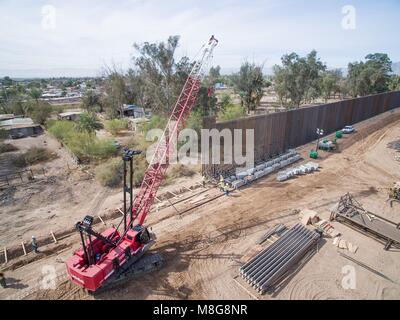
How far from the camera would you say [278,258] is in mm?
10867

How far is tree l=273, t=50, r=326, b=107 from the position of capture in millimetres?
40312

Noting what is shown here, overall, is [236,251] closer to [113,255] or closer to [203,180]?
[113,255]

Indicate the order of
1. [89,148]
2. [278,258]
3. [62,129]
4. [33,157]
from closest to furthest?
1. [278,258]
2. [89,148]
3. [33,157]
4. [62,129]

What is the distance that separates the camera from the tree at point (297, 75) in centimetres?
4031

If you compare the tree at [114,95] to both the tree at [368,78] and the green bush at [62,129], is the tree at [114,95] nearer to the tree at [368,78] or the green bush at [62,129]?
the green bush at [62,129]

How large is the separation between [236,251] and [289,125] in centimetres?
1690

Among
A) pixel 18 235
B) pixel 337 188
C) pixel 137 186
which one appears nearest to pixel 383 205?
pixel 337 188

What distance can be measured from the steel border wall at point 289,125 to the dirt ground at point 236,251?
4.14m

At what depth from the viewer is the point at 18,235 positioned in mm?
12820

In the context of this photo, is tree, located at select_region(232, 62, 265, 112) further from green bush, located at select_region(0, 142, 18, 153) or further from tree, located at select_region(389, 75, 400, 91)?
tree, located at select_region(389, 75, 400, 91)

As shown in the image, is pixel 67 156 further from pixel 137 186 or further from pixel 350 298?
pixel 350 298

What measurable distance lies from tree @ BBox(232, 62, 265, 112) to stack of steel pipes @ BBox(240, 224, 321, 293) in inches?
1297
